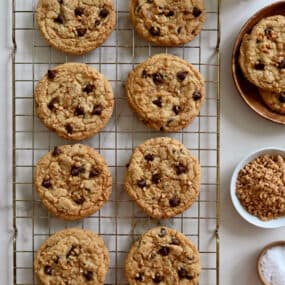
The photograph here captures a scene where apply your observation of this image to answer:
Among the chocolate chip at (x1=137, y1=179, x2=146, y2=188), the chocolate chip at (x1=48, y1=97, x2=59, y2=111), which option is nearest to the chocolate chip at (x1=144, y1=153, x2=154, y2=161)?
the chocolate chip at (x1=137, y1=179, x2=146, y2=188)

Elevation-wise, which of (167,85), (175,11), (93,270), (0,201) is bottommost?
(93,270)

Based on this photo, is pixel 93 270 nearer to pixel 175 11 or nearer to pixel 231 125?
pixel 231 125

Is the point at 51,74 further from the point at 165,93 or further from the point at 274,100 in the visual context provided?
the point at 274,100

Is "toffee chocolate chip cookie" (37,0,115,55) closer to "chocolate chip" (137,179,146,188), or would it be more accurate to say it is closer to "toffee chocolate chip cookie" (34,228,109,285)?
"chocolate chip" (137,179,146,188)

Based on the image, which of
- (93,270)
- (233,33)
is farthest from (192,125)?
(93,270)

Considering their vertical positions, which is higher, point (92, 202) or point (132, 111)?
point (132, 111)
